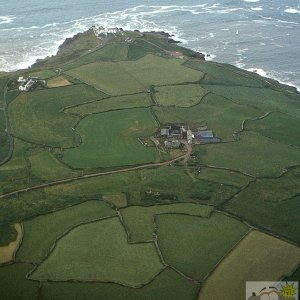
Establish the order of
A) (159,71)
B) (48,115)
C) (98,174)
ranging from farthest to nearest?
(159,71)
(48,115)
(98,174)

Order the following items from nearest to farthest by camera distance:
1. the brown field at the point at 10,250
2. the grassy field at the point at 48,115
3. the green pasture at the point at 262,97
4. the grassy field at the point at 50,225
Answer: the brown field at the point at 10,250, the grassy field at the point at 50,225, the grassy field at the point at 48,115, the green pasture at the point at 262,97

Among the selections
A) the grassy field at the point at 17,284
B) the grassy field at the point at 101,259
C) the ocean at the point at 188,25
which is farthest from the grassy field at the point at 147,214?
the ocean at the point at 188,25

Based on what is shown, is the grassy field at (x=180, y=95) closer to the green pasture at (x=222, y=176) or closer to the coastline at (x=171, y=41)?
the green pasture at (x=222, y=176)

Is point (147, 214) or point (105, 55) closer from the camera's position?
point (147, 214)

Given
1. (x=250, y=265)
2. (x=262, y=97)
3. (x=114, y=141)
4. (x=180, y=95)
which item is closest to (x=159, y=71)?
Result: (x=180, y=95)

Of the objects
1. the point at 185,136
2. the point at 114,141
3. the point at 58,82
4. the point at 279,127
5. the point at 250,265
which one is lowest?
the point at 279,127

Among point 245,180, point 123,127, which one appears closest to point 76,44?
point 123,127

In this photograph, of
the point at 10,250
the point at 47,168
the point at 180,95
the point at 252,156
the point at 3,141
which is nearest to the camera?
the point at 10,250

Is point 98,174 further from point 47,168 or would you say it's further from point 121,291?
point 121,291
